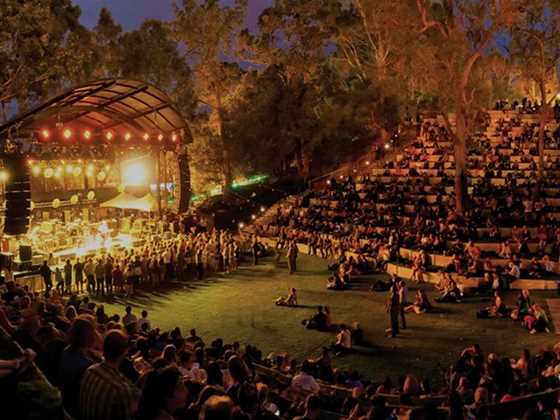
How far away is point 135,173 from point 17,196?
10.5m

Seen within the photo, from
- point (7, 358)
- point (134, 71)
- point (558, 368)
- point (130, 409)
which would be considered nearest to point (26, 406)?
point (7, 358)

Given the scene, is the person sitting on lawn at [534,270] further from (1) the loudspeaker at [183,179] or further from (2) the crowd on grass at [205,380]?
(1) the loudspeaker at [183,179]

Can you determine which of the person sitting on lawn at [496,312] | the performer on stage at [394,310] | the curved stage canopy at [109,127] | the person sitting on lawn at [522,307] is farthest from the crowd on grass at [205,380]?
the curved stage canopy at [109,127]

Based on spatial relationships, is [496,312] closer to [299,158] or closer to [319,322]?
[319,322]

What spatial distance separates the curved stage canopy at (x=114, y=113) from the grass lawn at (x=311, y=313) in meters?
6.79

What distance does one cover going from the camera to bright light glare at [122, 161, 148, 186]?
2834 centimetres

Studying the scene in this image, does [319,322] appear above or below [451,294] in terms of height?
below

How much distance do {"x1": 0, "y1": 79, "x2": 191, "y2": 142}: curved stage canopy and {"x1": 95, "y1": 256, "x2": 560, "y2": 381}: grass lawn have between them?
6.79m

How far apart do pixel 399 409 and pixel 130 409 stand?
5.28m

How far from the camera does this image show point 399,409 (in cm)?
805

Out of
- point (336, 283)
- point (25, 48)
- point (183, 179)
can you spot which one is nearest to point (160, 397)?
point (336, 283)

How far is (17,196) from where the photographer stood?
60.1 ft

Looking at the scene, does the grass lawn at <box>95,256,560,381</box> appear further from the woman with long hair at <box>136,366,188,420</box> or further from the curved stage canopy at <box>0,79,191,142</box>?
the woman with long hair at <box>136,366,188,420</box>

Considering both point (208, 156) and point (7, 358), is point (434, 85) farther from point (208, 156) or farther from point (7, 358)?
point (7, 358)
